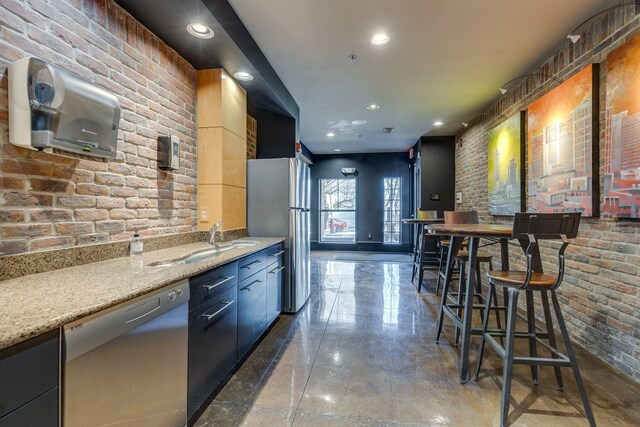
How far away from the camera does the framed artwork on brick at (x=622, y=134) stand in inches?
79.4

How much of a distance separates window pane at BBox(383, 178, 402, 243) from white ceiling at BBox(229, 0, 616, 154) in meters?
3.68

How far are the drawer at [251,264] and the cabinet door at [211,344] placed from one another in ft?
0.48

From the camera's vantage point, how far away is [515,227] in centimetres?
169

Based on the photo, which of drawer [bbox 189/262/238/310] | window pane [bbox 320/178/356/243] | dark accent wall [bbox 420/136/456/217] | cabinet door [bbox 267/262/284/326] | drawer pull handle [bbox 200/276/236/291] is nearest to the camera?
drawer [bbox 189/262/238/310]

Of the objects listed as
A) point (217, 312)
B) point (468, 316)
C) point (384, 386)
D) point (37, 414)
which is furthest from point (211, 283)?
point (468, 316)

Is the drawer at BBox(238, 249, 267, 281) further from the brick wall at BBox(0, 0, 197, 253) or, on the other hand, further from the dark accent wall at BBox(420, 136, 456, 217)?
the dark accent wall at BBox(420, 136, 456, 217)

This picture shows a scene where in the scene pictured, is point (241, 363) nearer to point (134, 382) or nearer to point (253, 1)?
point (134, 382)

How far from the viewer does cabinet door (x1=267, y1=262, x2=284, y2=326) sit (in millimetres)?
2799

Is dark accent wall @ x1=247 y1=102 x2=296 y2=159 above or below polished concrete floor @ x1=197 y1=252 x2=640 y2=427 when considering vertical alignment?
above

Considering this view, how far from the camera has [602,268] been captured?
235 centimetres

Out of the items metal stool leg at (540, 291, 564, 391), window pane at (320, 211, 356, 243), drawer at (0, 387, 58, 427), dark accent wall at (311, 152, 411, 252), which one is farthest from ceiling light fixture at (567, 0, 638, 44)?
window pane at (320, 211, 356, 243)

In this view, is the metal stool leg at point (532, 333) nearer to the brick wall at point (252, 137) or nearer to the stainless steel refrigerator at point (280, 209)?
the stainless steel refrigerator at point (280, 209)

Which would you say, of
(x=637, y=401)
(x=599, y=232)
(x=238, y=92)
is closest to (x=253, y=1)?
(x=238, y=92)

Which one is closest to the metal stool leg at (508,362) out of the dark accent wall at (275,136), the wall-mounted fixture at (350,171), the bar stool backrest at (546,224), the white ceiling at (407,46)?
the bar stool backrest at (546,224)
